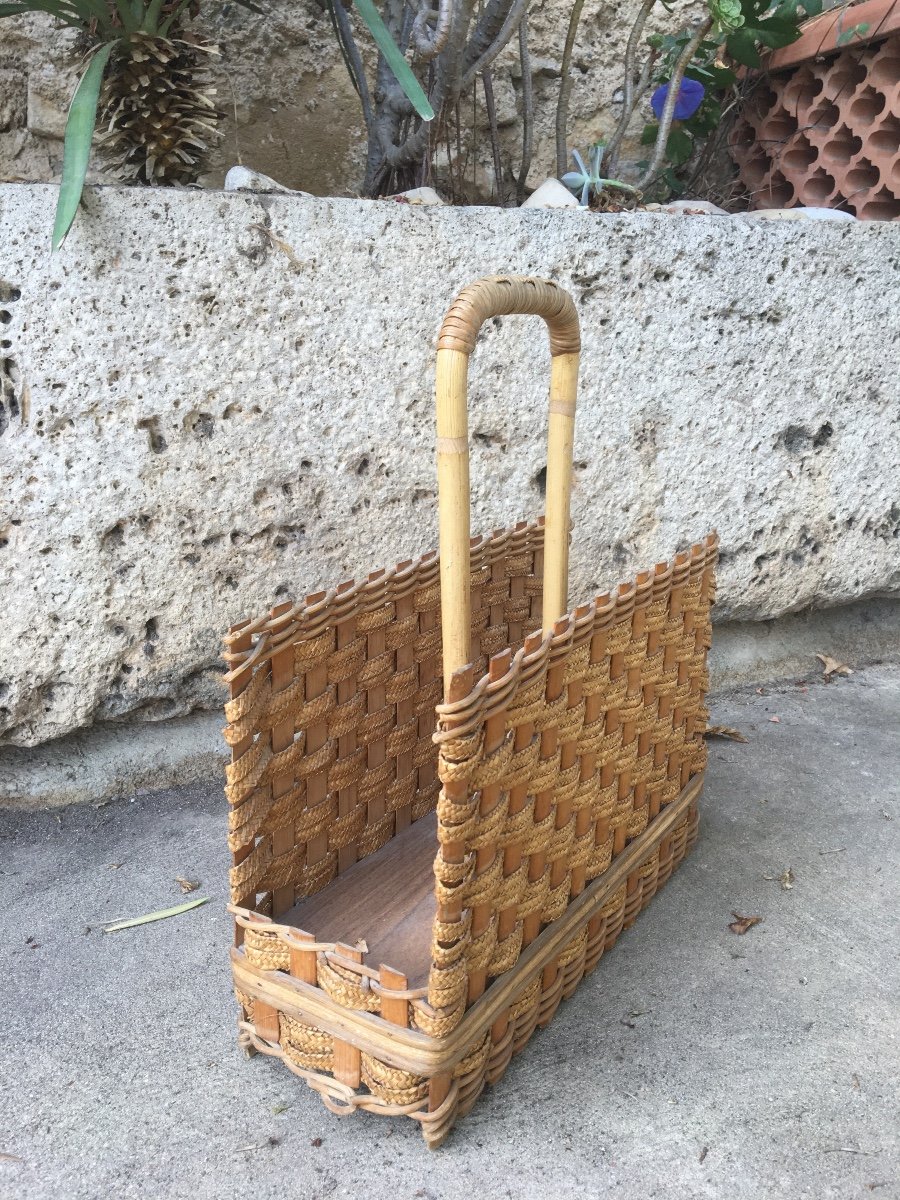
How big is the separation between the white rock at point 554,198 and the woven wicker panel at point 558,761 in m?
0.79

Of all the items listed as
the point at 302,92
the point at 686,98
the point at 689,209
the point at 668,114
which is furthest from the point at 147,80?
the point at 686,98

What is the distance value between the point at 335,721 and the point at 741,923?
67cm

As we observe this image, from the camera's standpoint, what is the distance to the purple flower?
2248 millimetres

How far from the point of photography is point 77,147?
1337 millimetres

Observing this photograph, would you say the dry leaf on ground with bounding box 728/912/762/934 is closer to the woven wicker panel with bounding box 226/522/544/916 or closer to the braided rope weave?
the braided rope weave

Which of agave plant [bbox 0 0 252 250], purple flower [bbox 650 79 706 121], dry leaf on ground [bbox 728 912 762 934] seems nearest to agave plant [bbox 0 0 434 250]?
agave plant [bbox 0 0 252 250]

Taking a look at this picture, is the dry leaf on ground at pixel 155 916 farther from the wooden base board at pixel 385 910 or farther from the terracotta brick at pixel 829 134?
the terracotta brick at pixel 829 134

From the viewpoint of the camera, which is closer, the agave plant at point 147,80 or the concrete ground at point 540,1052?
the concrete ground at point 540,1052

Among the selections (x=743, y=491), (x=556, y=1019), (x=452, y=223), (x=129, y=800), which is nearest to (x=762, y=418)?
(x=743, y=491)

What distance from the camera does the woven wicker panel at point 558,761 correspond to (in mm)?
965

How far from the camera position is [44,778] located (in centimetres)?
171

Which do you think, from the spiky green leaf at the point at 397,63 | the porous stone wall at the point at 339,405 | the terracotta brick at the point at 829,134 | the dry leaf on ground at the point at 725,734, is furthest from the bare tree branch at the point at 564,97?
the dry leaf on ground at the point at 725,734

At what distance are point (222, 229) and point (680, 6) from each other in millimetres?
1584

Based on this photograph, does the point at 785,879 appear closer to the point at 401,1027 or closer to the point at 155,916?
the point at 401,1027
